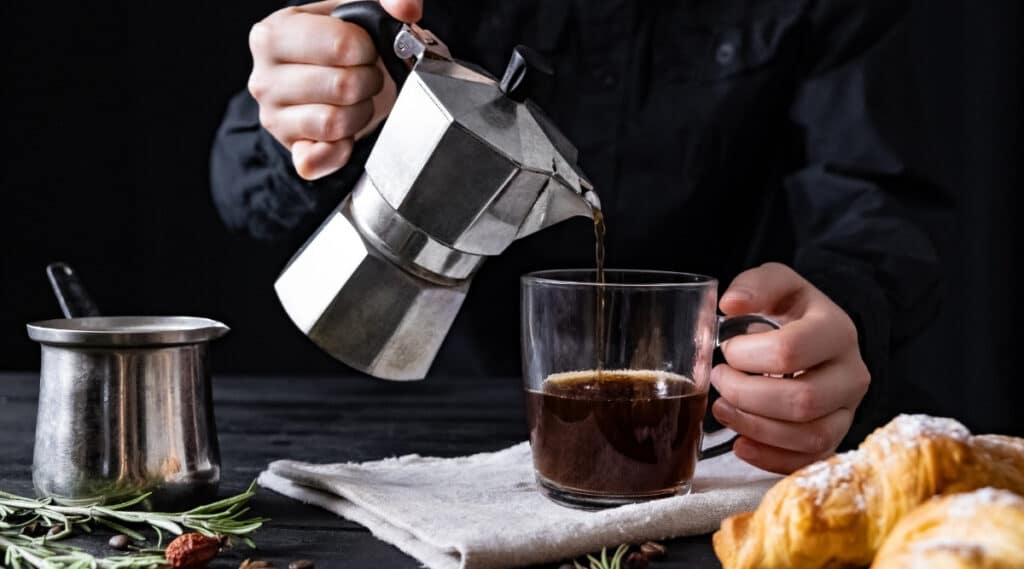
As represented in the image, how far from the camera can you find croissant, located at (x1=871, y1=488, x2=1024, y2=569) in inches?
24.7

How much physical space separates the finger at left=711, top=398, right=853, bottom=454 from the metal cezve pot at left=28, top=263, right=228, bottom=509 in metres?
0.47

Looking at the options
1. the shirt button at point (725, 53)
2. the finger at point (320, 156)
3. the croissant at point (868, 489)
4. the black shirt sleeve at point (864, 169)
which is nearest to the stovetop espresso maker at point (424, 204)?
the finger at point (320, 156)

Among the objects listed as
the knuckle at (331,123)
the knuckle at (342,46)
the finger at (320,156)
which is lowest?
the finger at (320,156)

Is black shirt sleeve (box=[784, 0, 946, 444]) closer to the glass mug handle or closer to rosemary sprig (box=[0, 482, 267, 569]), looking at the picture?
the glass mug handle

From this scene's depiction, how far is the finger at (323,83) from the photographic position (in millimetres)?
1045

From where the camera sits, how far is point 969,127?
97.3 inches

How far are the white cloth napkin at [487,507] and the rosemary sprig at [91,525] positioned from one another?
86 mm

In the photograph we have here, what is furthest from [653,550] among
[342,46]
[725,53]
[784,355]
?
[725,53]

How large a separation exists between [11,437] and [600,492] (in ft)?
2.38

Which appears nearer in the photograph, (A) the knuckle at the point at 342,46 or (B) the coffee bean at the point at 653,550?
(B) the coffee bean at the point at 653,550

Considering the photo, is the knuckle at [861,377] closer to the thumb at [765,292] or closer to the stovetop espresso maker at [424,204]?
the thumb at [765,292]

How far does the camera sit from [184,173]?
2568 mm

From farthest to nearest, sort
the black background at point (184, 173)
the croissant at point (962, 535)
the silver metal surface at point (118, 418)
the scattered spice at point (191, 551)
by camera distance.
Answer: the black background at point (184, 173) → the silver metal surface at point (118, 418) → the scattered spice at point (191, 551) → the croissant at point (962, 535)

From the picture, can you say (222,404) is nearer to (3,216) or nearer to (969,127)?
(3,216)
